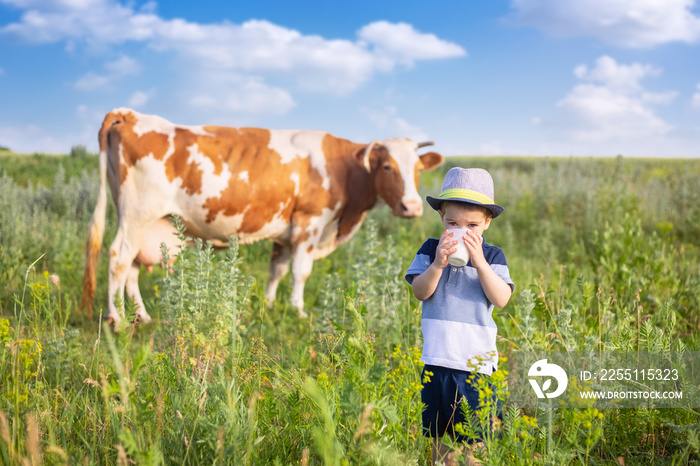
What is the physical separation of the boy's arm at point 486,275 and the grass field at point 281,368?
362 millimetres

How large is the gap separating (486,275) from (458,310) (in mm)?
208

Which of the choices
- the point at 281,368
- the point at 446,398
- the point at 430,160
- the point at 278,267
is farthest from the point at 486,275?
the point at 430,160

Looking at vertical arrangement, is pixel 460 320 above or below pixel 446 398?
above

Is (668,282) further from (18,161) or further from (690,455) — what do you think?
(18,161)

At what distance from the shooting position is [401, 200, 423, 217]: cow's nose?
5418mm

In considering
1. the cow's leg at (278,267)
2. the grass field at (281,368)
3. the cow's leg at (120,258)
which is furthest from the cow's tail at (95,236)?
the cow's leg at (278,267)

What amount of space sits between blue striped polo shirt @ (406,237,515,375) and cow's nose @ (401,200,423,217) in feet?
10.6

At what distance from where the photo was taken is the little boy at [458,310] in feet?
6.84

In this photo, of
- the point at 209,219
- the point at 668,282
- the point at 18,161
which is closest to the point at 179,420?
the point at 209,219

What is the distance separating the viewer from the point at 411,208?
542 cm

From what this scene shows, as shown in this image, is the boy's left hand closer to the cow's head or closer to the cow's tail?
the cow's head

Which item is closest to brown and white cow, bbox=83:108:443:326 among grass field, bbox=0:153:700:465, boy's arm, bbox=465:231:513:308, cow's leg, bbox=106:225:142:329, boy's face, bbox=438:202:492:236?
cow's leg, bbox=106:225:142:329

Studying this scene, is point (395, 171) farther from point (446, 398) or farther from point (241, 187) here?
point (446, 398)

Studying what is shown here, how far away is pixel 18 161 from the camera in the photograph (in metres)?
19.4
